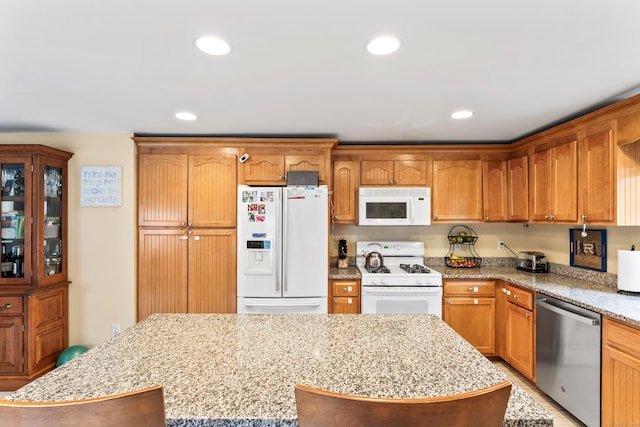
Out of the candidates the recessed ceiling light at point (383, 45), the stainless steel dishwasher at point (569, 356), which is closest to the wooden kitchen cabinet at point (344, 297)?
the stainless steel dishwasher at point (569, 356)

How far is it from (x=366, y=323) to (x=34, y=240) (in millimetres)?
3007

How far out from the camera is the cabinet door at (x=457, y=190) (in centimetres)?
357

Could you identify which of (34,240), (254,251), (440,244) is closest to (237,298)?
(254,251)

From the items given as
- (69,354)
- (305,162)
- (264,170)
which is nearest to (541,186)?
(305,162)

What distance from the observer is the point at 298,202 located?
3.12m

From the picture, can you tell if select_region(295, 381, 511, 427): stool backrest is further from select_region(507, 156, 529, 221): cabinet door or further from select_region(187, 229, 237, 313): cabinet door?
select_region(507, 156, 529, 221): cabinet door

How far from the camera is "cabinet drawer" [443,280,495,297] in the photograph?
3.24 meters

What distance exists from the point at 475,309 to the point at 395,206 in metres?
1.27

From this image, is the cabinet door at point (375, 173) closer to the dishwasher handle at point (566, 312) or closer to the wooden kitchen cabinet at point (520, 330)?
the wooden kitchen cabinet at point (520, 330)

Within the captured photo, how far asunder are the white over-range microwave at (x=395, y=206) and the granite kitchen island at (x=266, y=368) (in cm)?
190

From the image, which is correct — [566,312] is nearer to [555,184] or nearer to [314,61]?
[555,184]

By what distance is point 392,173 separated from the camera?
11.7 ft

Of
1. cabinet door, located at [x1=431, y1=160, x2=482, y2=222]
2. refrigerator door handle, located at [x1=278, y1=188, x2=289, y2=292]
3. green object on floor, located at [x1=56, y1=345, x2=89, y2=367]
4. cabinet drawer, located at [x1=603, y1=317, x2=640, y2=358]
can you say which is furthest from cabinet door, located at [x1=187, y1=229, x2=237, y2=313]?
cabinet drawer, located at [x1=603, y1=317, x2=640, y2=358]

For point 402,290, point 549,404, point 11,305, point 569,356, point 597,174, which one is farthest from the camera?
point 402,290
